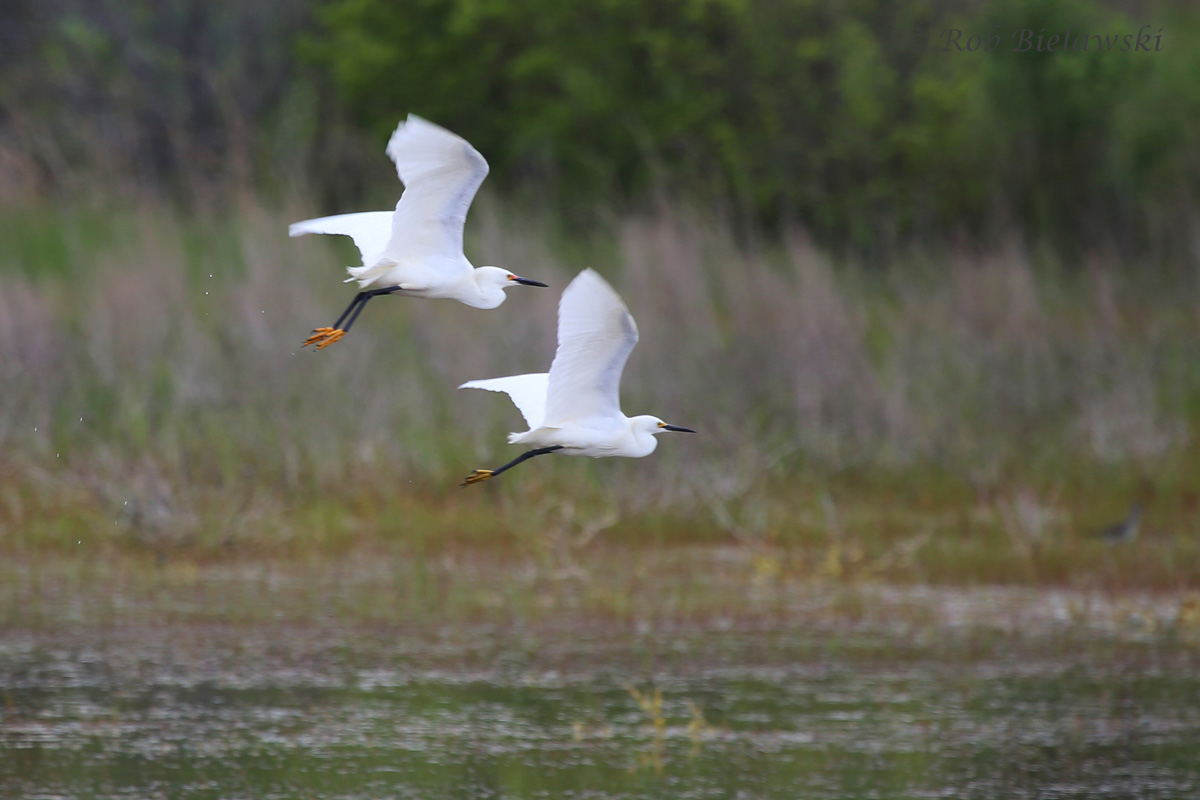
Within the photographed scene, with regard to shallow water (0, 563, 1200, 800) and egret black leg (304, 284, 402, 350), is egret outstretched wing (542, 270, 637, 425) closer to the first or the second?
egret black leg (304, 284, 402, 350)

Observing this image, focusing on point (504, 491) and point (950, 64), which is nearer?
point (504, 491)

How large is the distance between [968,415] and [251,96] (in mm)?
10126

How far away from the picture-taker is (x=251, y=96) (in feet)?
63.8

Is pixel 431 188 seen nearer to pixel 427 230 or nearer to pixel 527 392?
pixel 427 230

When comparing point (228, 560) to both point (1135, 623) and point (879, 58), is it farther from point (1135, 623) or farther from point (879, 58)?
point (879, 58)

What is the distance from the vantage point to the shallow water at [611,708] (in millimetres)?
7137

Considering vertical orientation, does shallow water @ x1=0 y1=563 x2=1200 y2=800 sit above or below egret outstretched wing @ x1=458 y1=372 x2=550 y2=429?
below

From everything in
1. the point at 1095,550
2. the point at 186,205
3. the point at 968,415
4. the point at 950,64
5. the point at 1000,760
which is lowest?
the point at 1000,760

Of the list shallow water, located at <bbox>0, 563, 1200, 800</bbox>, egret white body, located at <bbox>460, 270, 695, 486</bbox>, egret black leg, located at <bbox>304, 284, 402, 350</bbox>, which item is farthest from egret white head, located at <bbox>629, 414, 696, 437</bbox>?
shallow water, located at <bbox>0, 563, 1200, 800</bbox>

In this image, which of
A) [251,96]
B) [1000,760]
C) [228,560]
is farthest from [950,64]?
[1000,760]

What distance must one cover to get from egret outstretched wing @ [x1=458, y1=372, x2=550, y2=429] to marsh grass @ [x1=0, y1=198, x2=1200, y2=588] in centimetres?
378

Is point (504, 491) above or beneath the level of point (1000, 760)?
above

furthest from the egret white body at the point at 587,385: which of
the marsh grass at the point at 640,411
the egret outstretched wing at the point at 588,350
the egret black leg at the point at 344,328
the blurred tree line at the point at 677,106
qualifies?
the blurred tree line at the point at 677,106

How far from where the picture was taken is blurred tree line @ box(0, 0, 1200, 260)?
16.1m
